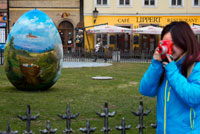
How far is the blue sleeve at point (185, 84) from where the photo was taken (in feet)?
9.28

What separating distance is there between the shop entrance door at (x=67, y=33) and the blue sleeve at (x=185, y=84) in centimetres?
3297

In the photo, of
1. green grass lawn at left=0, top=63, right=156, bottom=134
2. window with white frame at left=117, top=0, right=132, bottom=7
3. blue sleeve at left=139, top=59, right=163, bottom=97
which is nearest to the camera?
blue sleeve at left=139, top=59, right=163, bottom=97

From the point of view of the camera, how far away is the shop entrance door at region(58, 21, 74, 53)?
35.7 meters

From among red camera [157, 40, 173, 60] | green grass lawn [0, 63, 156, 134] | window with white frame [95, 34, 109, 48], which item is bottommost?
green grass lawn [0, 63, 156, 134]

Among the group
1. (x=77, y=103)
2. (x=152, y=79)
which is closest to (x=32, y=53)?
(x=77, y=103)

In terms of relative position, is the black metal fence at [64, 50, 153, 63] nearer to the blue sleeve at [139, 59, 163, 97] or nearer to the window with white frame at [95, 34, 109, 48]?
the window with white frame at [95, 34, 109, 48]

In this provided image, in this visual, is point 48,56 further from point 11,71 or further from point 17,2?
point 17,2

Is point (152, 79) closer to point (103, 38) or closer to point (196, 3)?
point (103, 38)

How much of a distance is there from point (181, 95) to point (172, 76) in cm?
15

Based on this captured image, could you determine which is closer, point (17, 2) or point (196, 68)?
point (196, 68)

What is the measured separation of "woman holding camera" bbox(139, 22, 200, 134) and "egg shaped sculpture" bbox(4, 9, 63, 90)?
6950mm

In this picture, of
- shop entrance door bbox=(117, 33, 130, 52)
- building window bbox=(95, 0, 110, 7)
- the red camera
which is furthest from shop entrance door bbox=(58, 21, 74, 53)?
the red camera

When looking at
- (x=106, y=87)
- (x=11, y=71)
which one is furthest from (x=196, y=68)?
(x=106, y=87)

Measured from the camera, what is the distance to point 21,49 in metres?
9.66
